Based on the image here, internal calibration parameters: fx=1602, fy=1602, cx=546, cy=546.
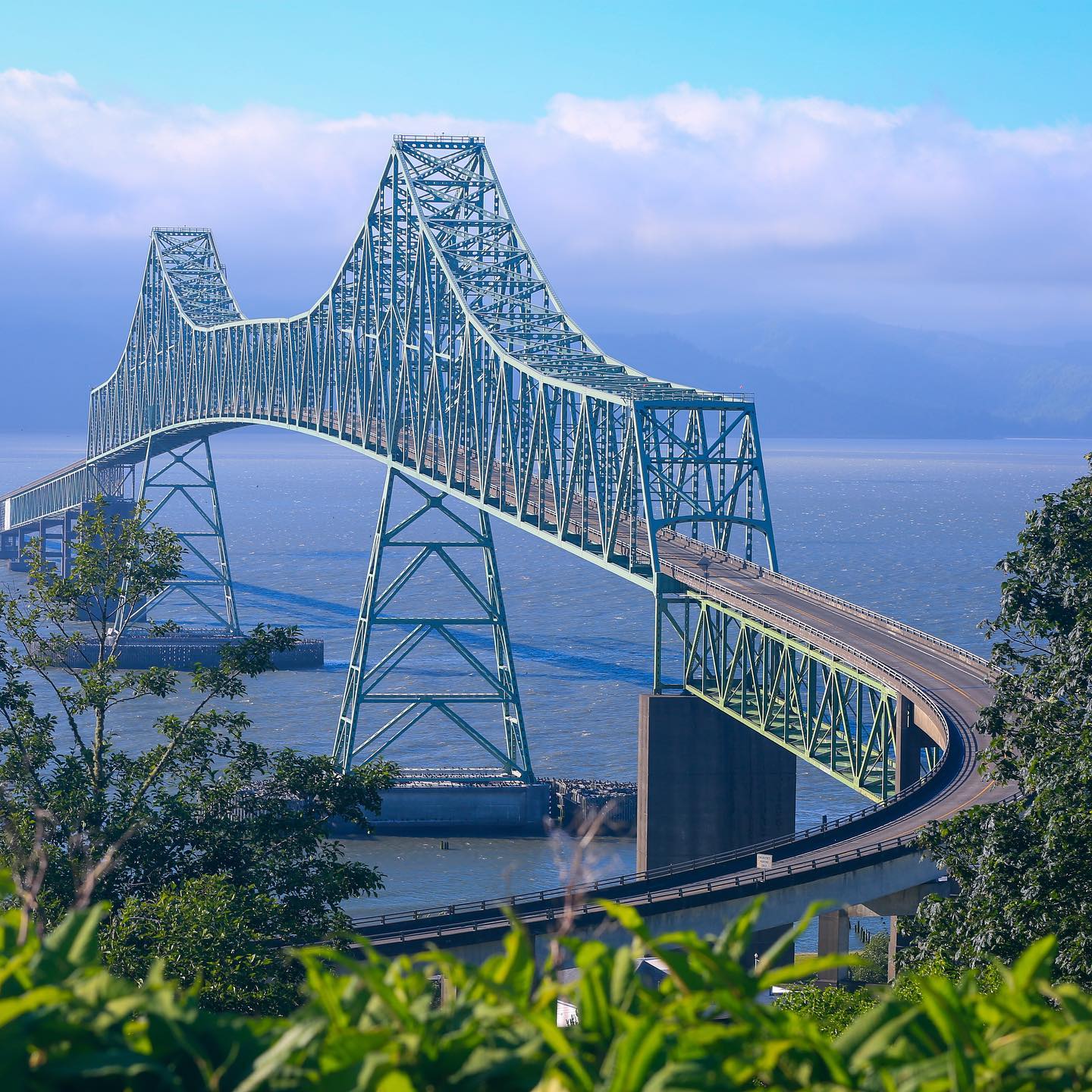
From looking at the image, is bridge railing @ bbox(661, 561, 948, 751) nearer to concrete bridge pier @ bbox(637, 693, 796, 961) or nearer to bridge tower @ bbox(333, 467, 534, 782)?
concrete bridge pier @ bbox(637, 693, 796, 961)

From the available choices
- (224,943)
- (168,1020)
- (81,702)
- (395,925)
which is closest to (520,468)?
(395,925)

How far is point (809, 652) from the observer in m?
49.6

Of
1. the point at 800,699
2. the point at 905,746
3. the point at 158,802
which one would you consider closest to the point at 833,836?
the point at 905,746

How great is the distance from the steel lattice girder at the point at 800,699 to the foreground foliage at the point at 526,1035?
127 ft

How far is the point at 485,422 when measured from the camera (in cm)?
7819

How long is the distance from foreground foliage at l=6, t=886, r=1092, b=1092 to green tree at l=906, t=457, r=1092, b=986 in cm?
1775

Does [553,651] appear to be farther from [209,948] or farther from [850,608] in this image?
[209,948]

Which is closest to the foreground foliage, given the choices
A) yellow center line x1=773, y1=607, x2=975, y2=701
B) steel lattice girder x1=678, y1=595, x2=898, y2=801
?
steel lattice girder x1=678, y1=595, x2=898, y2=801

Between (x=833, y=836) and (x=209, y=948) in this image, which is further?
(x=833, y=836)

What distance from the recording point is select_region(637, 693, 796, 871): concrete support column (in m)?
56.9

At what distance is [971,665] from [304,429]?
2192 inches

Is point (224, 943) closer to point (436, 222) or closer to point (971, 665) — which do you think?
point (971, 665)

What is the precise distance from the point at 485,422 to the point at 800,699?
30763mm

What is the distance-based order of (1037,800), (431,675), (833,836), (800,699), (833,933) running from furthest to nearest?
(431,675) → (800,699) → (833,933) → (833,836) → (1037,800)
